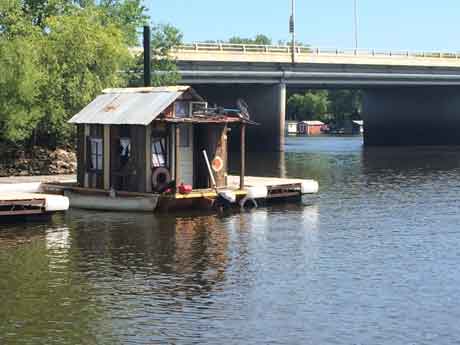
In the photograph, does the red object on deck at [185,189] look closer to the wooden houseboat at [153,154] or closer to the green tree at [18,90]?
the wooden houseboat at [153,154]

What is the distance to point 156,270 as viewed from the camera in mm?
28109

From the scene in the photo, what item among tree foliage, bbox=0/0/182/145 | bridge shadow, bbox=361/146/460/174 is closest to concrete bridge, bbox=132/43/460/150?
bridge shadow, bbox=361/146/460/174

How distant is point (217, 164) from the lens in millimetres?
43375

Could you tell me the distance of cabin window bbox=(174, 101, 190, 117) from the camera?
Result: 41562mm

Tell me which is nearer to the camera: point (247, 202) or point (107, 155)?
point (107, 155)

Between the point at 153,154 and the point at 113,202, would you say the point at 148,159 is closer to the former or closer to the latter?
the point at 153,154

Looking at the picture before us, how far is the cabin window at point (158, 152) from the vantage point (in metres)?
41.5

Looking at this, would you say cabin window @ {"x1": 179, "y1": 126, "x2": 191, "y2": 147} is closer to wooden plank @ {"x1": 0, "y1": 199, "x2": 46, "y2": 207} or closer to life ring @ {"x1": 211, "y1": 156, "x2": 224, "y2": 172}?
life ring @ {"x1": 211, "y1": 156, "x2": 224, "y2": 172}

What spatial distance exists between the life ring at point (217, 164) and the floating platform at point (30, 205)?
7.68 metres

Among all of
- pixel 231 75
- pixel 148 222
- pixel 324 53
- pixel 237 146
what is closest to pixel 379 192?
pixel 148 222

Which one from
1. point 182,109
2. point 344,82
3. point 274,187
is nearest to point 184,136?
point 182,109

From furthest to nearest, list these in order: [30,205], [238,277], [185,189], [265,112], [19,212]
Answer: [265,112]
[185,189]
[30,205]
[19,212]
[238,277]

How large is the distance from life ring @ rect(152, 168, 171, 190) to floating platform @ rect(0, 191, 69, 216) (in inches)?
179

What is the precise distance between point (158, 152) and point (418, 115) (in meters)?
87.9
